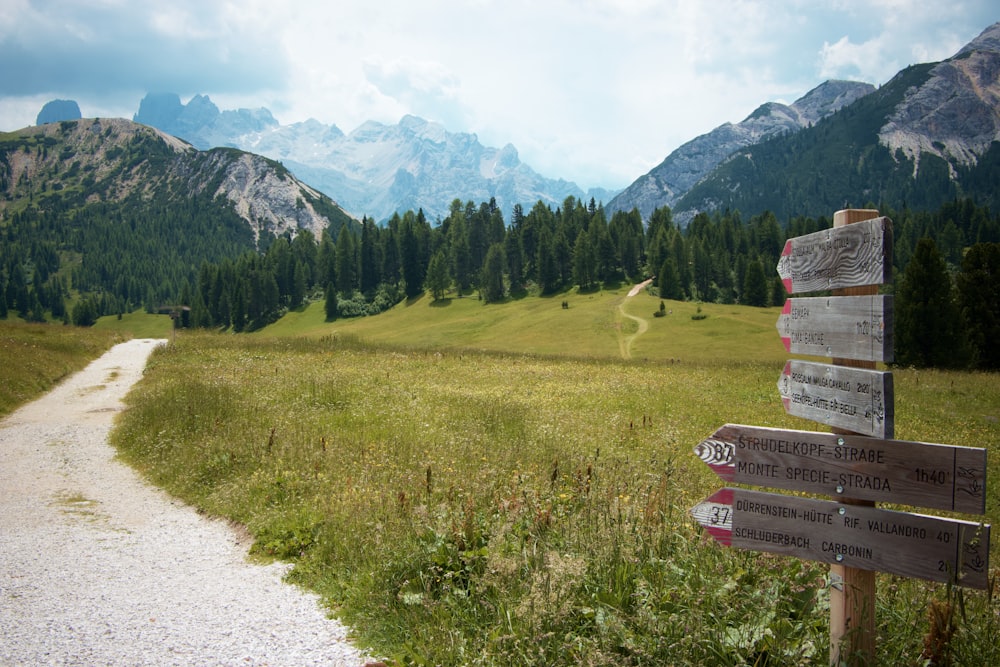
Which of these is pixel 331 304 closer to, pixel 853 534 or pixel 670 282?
pixel 670 282

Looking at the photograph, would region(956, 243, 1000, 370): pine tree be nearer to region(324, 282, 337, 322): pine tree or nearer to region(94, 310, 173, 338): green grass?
region(324, 282, 337, 322): pine tree

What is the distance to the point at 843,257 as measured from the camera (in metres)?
4.34

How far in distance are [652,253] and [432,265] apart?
A: 47720mm

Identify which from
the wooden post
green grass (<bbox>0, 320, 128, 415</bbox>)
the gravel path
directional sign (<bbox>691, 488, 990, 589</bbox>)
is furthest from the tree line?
the wooden post

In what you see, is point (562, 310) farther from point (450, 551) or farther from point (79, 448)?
point (450, 551)

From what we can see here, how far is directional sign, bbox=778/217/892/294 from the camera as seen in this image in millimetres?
4004

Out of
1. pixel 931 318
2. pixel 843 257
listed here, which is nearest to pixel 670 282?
pixel 931 318

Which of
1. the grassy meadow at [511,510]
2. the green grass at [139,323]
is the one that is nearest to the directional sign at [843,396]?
the grassy meadow at [511,510]

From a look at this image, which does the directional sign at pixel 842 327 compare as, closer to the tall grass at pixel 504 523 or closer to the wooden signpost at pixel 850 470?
the wooden signpost at pixel 850 470

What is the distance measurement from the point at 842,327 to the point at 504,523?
4.31 metres

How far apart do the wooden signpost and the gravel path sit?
3.96 meters

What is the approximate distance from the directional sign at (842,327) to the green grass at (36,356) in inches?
903

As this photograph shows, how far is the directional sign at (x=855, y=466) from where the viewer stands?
3770mm

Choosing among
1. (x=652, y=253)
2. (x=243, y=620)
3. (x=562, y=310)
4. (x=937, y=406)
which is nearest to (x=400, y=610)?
(x=243, y=620)
